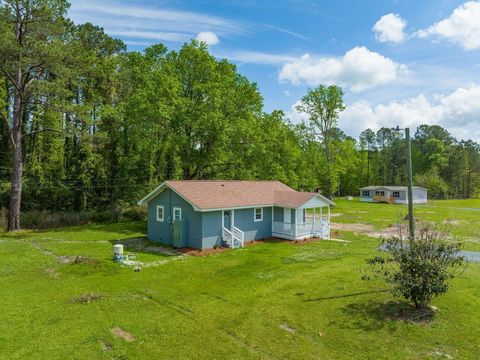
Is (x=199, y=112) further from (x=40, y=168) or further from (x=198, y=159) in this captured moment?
(x=40, y=168)

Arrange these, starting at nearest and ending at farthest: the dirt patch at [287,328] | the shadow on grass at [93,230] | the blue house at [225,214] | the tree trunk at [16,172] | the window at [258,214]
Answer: the dirt patch at [287,328] < the blue house at [225,214] < the window at [258,214] < the shadow on grass at [93,230] < the tree trunk at [16,172]

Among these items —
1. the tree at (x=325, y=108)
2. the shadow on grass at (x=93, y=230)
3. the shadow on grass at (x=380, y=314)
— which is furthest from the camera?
the tree at (x=325, y=108)

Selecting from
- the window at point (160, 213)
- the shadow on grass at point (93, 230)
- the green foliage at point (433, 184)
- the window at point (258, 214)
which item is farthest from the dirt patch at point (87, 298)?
the green foliage at point (433, 184)

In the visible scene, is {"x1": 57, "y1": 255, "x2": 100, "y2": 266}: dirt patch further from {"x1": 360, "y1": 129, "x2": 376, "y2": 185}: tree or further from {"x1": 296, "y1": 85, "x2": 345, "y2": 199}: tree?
{"x1": 360, "y1": 129, "x2": 376, "y2": 185}: tree

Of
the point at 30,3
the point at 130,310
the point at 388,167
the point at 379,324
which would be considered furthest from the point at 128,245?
the point at 388,167

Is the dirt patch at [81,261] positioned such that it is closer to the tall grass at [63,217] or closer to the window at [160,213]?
the window at [160,213]
